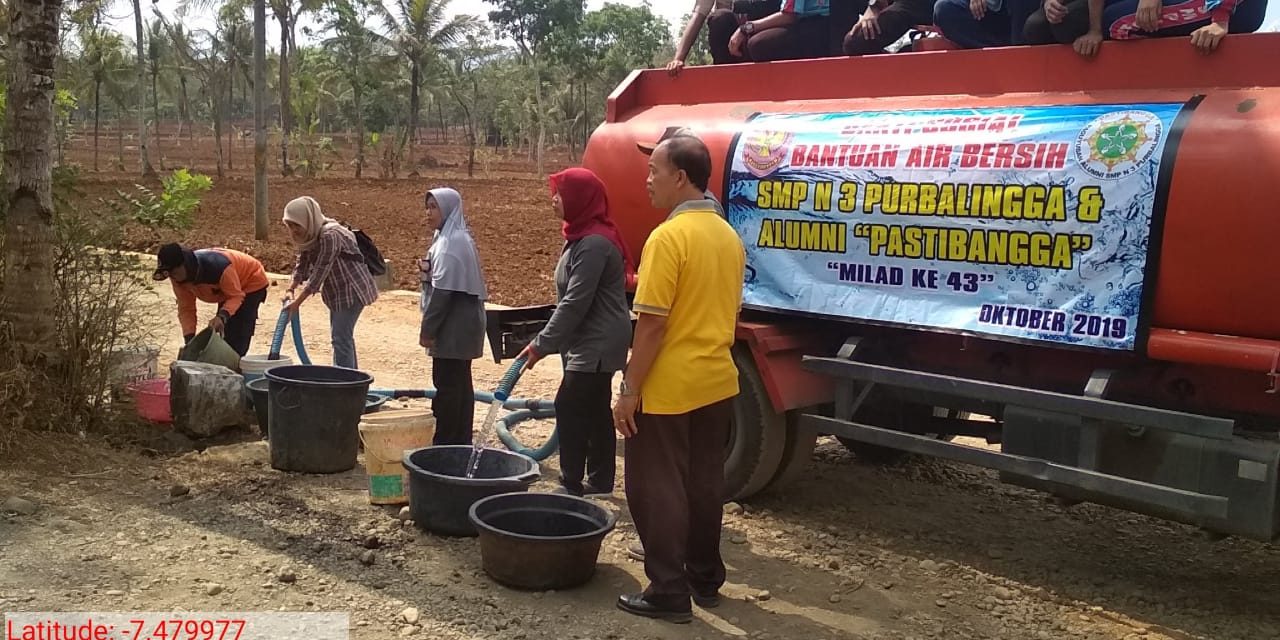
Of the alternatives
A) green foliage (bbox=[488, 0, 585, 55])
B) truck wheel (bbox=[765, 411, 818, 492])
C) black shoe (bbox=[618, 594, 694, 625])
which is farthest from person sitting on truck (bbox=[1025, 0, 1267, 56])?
green foliage (bbox=[488, 0, 585, 55])

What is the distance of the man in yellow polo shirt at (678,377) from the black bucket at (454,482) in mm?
860

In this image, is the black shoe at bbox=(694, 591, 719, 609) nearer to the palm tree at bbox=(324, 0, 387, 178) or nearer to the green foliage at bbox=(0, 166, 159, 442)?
the green foliage at bbox=(0, 166, 159, 442)

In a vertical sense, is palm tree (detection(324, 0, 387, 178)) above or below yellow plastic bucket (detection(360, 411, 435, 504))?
above

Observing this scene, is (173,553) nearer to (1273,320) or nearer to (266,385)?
(266,385)

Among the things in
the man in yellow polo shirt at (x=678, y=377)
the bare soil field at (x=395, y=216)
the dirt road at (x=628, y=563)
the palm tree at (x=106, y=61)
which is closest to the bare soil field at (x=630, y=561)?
the dirt road at (x=628, y=563)

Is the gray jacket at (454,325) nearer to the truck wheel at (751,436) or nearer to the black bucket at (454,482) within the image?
the black bucket at (454,482)

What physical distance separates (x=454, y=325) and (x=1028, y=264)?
111 inches

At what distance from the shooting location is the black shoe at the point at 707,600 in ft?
13.5

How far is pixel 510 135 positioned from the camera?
59.2 meters

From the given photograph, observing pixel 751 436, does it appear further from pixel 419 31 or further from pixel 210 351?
pixel 419 31

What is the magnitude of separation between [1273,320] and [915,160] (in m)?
1.51

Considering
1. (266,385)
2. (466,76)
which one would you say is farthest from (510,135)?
(266,385)

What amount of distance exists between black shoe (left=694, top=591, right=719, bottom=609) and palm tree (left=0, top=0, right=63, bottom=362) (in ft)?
12.6

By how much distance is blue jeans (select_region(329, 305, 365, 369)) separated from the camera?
6.61 metres
